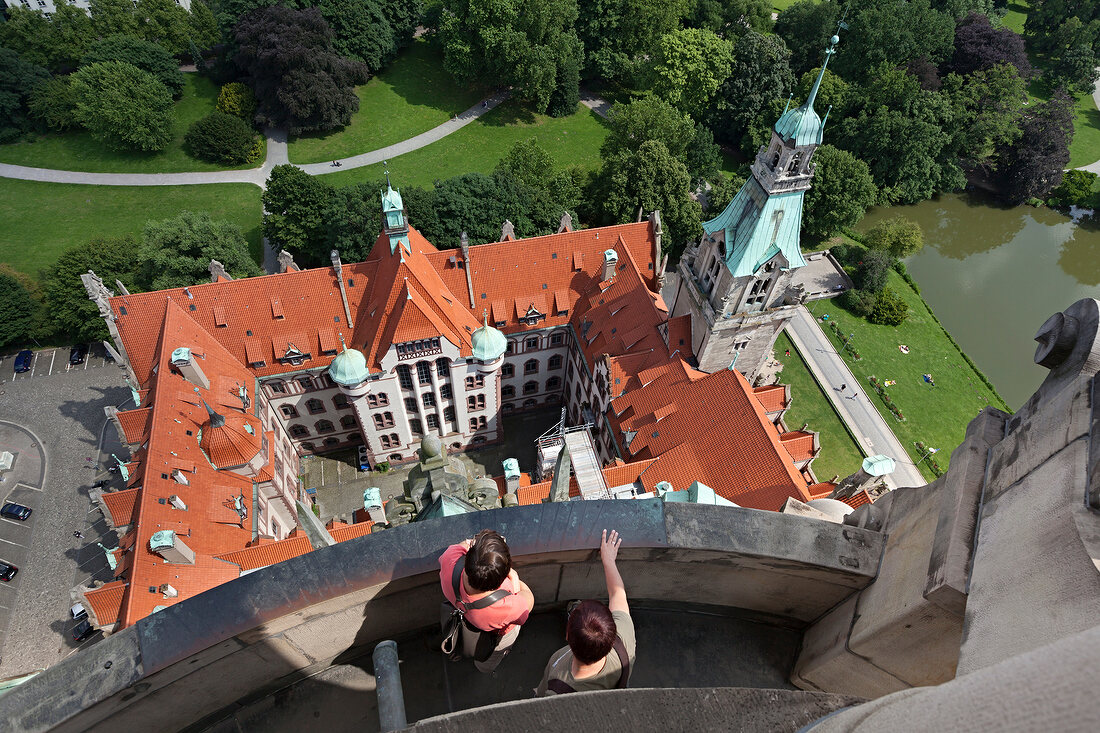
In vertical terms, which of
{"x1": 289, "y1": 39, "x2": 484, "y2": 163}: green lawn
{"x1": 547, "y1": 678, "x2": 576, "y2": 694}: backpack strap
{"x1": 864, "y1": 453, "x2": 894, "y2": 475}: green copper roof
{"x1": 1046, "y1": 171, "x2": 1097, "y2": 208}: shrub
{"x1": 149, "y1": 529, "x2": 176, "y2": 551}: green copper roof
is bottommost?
{"x1": 1046, "y1": 171, "x2": 1097, "y2": 208}: shrub

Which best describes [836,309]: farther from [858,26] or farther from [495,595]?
[495,595]

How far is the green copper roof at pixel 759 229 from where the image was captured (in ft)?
78.5

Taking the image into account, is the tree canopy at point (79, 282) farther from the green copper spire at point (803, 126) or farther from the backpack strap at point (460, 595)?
the backpack strap at point (460, 595)

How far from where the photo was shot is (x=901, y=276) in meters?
51.9

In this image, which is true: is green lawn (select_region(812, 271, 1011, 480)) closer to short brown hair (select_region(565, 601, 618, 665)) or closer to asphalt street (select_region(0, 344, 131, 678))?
short brown hair (select_region(565, 601, 618, 665))

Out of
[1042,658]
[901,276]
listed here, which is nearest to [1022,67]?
[901,276]

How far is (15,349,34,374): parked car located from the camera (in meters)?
40.9

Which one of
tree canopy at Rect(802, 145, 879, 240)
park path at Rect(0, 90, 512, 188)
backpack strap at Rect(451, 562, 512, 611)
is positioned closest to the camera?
backpack strap at Rect(451, 562, 512, 611)

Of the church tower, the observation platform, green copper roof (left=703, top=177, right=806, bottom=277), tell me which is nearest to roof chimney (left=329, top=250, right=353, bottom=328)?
the church tower

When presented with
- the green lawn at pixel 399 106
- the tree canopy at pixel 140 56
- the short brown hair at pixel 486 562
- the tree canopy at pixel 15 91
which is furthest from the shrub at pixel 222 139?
the short brown hair at pixel 486 562

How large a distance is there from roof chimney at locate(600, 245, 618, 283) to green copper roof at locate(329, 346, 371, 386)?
1416 cm

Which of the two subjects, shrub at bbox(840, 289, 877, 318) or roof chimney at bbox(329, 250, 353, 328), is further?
shrub at bbox(840, 289, 877, 318)

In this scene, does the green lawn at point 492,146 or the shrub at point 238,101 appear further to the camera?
the shrub at point 238,101

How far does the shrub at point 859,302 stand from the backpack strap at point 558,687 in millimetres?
48836
